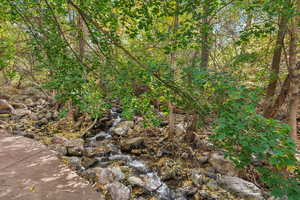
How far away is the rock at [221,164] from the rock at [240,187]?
9.2 inches

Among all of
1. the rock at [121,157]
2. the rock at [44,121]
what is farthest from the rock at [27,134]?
the rock at [121,157]

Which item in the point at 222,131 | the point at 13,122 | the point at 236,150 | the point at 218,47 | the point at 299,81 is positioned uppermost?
the point at 218,47

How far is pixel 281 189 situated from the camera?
4.80 feet

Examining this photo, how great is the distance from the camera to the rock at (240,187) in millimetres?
2787

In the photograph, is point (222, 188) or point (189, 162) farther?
point (189, 162)

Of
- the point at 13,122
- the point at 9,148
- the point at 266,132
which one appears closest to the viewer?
the point at 266,132

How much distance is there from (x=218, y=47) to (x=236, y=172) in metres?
3.45

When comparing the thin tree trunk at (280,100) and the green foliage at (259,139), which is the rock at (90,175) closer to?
the green foliage at (259,139)

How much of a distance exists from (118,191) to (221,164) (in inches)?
94.9

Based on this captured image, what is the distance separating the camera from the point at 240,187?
293 centimetres

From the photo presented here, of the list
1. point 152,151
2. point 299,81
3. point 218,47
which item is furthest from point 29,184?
point 218,47

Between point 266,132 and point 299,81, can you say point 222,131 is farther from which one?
point 299,81

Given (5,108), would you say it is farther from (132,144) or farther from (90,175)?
(90,175)

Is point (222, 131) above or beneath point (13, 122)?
above
